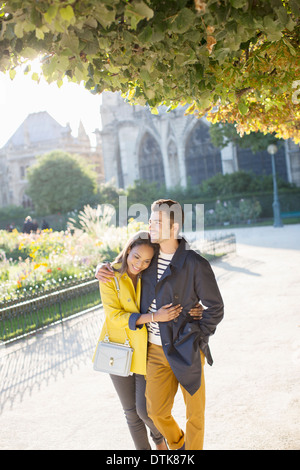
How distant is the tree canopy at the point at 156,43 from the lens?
2463 millimetres

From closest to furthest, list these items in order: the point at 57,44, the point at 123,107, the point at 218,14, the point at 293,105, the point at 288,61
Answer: the point at 218,14 < the point at 57,44 < the point at 288,61 < the point at 293,105 < the point at 123,107

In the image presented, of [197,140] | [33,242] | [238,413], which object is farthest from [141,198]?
[238,413]

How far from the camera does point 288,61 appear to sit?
4125 mm

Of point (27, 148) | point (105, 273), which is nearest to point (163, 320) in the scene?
point (105, 273)

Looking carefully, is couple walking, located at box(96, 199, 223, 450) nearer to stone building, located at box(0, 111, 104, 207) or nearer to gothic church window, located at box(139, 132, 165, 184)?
gothic church window, located at box(139, 132, 165, 184)

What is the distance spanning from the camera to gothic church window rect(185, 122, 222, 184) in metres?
37.0

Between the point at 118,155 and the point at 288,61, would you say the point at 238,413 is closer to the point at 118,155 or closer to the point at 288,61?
the point at 288,61

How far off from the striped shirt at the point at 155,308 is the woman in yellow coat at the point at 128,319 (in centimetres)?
7

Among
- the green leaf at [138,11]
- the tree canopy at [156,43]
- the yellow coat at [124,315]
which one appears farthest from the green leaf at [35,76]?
the yellow coat at [124,315]

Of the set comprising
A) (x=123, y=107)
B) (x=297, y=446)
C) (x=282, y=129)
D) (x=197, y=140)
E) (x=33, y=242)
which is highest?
(x=123, y=107)

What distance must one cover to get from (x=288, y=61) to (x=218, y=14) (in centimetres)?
162

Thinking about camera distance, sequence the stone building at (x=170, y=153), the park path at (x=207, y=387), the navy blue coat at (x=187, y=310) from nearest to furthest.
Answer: the navy blue coat at (x=187, y=310), the park path at (x=207, y=387), the stone building at (x=170, y=153)

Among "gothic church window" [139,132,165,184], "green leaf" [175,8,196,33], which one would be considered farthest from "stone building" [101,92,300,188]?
"green leaf" [175,8,196,33]

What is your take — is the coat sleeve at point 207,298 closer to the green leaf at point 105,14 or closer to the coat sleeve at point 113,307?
the coat sleeve at point 113,307
